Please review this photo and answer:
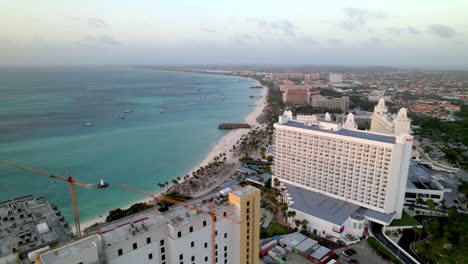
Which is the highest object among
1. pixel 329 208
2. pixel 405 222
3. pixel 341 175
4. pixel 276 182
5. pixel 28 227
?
pixel 28 227

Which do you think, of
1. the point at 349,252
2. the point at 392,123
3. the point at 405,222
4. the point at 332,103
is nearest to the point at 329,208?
the point at 349,252

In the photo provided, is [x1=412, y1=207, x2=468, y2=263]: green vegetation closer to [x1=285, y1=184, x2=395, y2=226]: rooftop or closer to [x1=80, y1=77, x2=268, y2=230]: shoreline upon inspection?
[x1=285, y1=184, x2=395, y2=226]: rooftop

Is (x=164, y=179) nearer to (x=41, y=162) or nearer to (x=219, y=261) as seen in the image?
(x=41, y=162)

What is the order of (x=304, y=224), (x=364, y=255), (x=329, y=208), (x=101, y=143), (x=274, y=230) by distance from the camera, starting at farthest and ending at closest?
(x=101, y=143) < (x=329, y=208) < (x=274, y=230) < (x=304, y=224) < (x=364, y=255)

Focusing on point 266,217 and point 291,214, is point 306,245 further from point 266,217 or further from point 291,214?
point 266,217

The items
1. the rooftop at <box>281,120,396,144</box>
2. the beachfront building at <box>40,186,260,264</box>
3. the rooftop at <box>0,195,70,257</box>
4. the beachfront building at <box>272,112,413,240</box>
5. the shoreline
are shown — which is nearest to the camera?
the beachfront building at <box>40,186,260,264</box>

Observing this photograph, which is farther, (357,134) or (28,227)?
(357,134)

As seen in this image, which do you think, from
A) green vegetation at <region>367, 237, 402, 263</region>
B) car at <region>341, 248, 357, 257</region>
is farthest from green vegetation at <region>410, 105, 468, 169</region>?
car at <region>341, 248, 357, 257</region>
